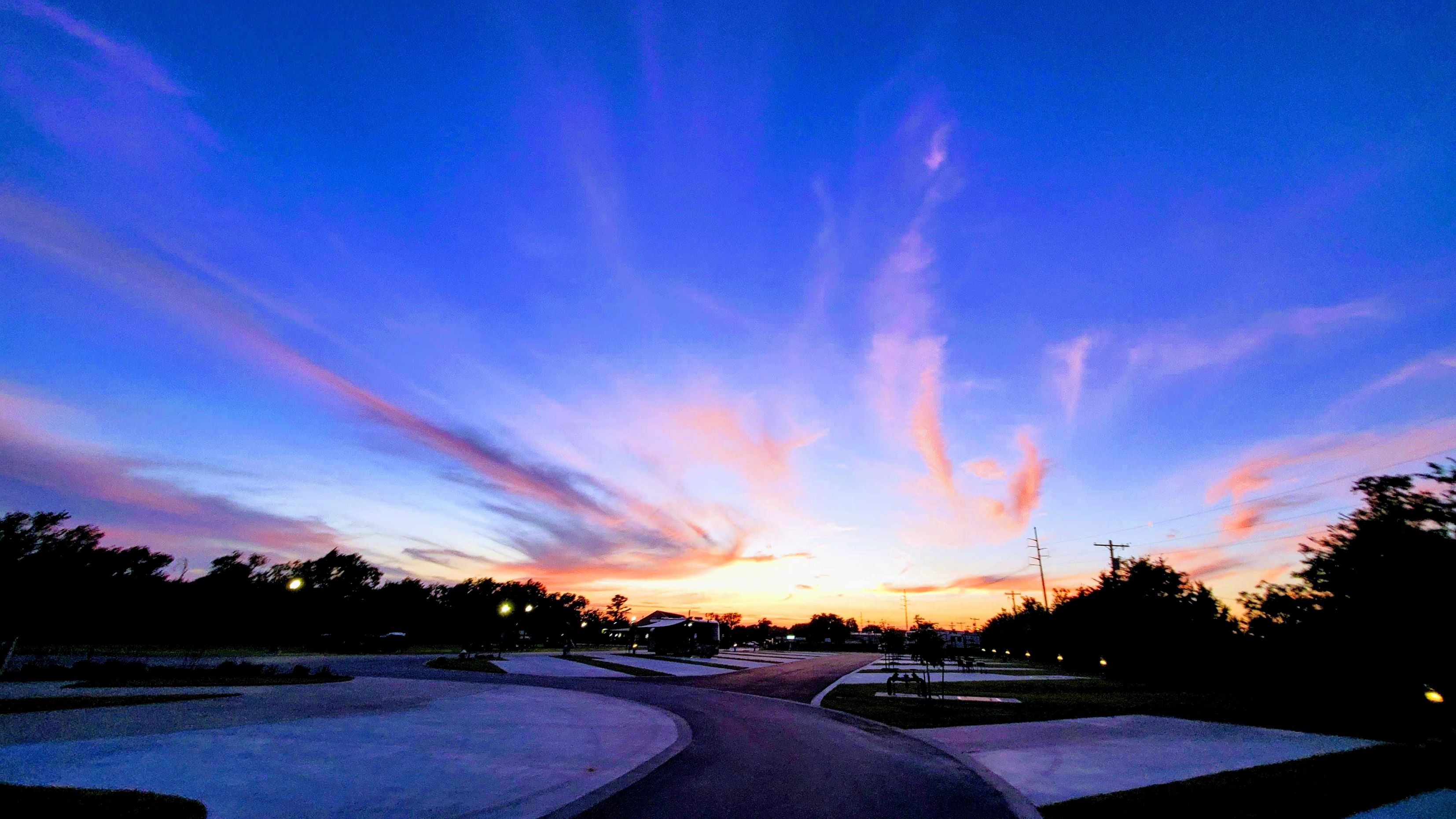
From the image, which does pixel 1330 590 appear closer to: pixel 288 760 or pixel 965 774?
pixel 965 774

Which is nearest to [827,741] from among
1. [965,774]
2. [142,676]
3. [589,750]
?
[965,774]

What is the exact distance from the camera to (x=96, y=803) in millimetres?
6809

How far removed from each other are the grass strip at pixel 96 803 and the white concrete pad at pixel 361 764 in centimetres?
33

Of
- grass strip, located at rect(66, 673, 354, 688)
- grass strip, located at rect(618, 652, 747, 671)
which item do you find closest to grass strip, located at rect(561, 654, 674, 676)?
grass strip, located at rect(618, 652, 747, 671)

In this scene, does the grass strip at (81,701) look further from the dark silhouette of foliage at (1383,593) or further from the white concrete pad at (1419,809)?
the dark silhouette of foliage at (1383,593)

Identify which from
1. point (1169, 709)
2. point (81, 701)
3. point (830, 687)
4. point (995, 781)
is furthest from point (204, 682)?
point (1169, 709)

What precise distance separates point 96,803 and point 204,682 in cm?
2018

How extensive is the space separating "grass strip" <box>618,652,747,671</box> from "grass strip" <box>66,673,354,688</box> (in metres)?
26.0

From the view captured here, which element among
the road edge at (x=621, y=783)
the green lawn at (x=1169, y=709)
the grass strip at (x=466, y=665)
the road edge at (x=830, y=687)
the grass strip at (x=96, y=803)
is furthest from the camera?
the grass strip at (x=466, y=665)

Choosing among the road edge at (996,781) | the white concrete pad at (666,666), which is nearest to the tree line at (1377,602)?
the road edge at (996,781)

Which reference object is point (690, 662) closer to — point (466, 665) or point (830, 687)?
point (466, 665)

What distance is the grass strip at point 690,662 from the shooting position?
43.6 meters

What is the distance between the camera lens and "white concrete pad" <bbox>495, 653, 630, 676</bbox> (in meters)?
33.5

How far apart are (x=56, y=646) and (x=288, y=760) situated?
69900 millimetres
